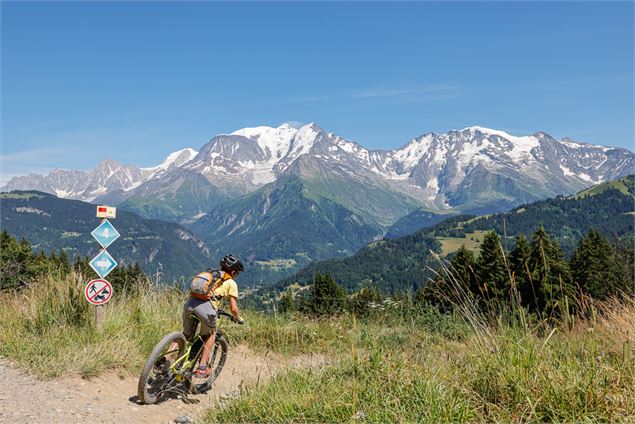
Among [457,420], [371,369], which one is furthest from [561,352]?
[371,369]

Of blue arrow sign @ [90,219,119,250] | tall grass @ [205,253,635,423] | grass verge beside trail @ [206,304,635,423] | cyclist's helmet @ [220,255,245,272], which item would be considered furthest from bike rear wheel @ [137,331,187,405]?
blue arrow sign @ [90,219,119,250]

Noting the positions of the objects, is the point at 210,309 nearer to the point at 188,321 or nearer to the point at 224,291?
the point at 224,291

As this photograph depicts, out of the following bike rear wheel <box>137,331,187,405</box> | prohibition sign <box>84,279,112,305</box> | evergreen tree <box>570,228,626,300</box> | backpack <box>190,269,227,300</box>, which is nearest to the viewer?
bike rear wheel <box>137,331,187,405</box>

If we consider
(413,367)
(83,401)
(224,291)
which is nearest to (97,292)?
(83,401)

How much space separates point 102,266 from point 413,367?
22.7 ft

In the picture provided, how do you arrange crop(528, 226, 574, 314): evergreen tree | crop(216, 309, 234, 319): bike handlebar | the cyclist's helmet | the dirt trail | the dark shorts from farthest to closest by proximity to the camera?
the cyclist's helmet → crop(216, 309, 234, 319): bike handlebar → the dark shorts → the dirt trail → crop(528, 226, 574, 314): evergreen tree

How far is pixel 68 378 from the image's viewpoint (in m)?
7.39

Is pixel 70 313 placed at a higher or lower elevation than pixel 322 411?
higher

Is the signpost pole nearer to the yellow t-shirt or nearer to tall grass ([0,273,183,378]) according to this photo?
tall grass ([0,273,183,378])

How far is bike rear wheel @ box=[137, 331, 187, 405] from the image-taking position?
7.19 m

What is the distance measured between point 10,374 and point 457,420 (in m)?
6.85

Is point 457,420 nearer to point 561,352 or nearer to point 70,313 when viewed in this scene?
point 561,352

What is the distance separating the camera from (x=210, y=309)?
8.02 meters

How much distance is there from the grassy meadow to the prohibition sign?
0.50m
